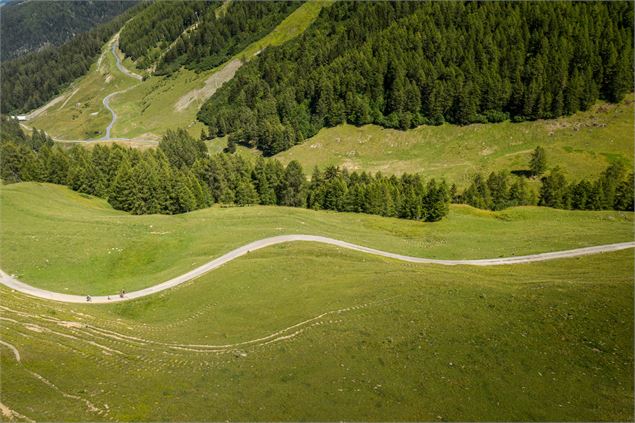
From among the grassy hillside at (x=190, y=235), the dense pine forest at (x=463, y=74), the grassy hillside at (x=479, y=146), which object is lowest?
the grassy hillside at (x=190, y=235)

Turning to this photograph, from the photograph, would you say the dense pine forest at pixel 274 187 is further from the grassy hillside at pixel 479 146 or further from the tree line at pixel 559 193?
the grassy hillside at pixel 479 146

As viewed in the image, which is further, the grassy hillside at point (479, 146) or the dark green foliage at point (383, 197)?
the grassy hillside at point (479, 146)

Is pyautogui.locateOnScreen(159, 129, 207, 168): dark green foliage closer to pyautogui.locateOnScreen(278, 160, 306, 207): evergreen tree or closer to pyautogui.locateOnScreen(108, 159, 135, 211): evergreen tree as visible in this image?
pyautogui.locateOnScreen(108, 159, 135, 211): evergreen tree

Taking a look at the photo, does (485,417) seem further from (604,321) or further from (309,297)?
(309,297)

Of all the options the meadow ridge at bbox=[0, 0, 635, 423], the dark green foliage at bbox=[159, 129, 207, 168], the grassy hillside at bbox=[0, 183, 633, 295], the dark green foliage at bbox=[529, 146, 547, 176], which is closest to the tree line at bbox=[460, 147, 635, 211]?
the meadow ridge at bbox=[0, 0, 635, 423]

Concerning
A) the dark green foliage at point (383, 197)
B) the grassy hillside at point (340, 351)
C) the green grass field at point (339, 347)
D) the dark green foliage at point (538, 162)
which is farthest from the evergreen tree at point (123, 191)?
the dark green foliage at point (538, 162)
